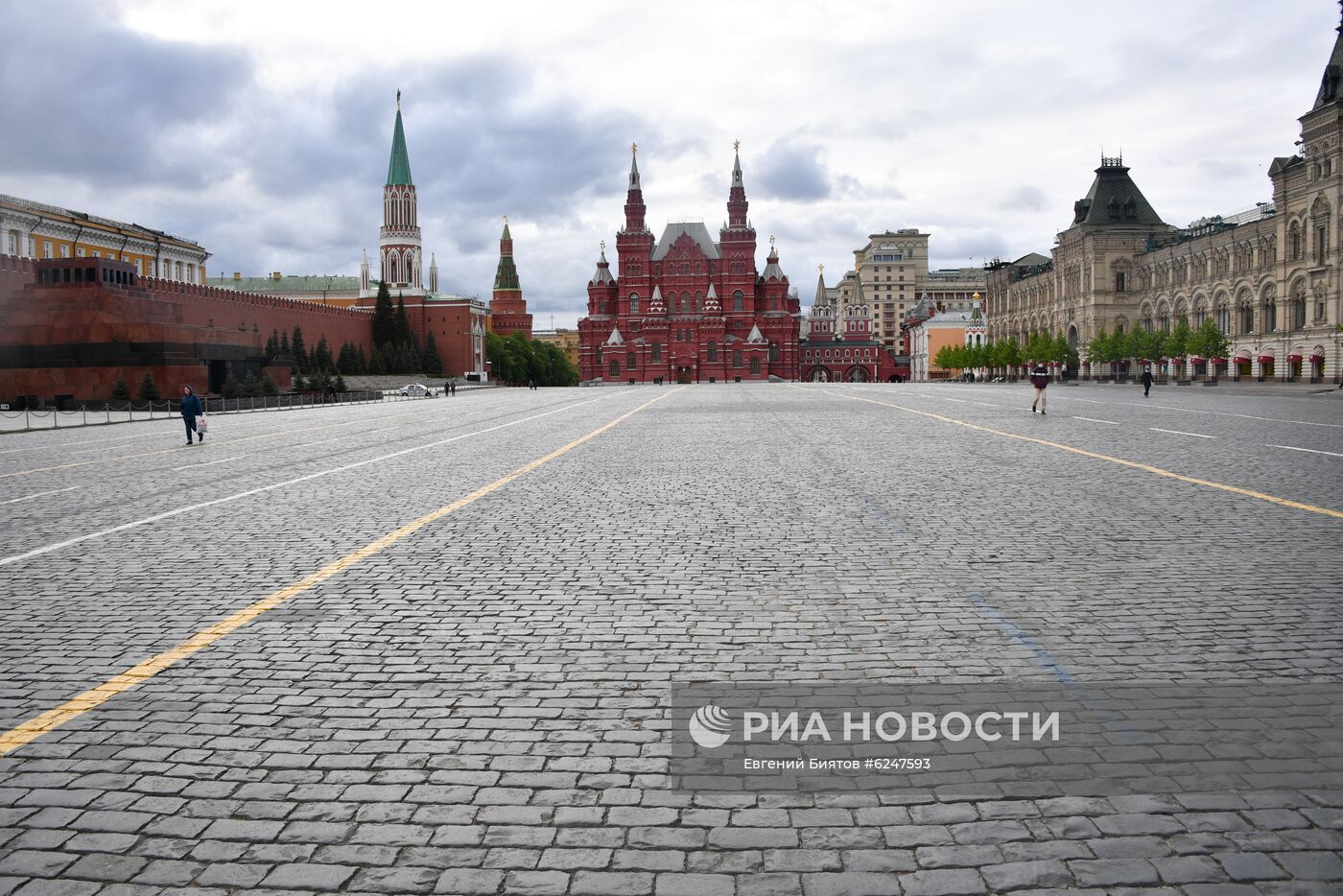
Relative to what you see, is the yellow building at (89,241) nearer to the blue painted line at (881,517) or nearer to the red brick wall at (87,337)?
the red brick wall at (87,337)

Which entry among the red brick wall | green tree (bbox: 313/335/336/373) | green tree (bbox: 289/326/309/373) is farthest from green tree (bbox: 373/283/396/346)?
the red brick wall

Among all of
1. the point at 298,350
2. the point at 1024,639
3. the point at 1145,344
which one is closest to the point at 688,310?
the point at 298,350

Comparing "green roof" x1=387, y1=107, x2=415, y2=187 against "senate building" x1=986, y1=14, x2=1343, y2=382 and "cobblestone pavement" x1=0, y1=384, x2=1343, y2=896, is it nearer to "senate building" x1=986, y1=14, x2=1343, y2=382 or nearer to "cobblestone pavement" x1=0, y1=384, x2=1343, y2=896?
"senate building" x1=986, y1=14, x2=1343, y2=382

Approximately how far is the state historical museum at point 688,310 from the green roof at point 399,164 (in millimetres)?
26432

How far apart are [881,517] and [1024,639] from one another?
14.4 ft

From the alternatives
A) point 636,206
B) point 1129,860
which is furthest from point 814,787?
point 636,206

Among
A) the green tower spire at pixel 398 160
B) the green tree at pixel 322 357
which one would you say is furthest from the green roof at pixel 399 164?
the green tree at pixel 322 357

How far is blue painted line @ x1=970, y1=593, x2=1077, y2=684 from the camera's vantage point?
4.92 m

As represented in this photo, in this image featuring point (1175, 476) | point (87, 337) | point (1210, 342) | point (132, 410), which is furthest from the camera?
point (1210, 342)

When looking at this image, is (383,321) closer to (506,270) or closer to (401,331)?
(401,331)

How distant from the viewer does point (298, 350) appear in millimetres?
82688

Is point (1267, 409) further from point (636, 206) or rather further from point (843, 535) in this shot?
point (636, 206)

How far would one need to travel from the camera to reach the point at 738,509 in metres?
10.6

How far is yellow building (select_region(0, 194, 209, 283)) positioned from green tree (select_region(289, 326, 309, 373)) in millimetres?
11833
